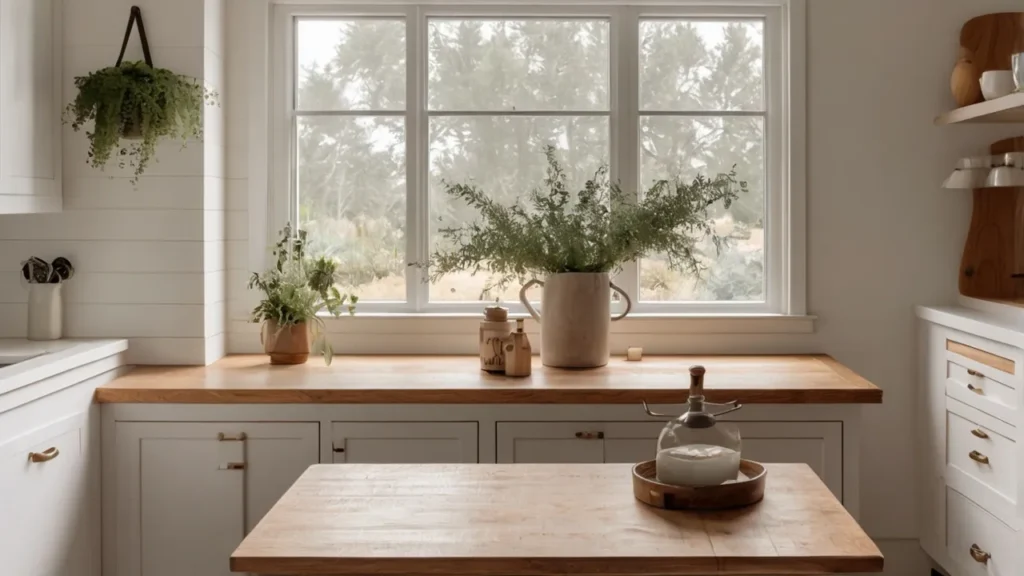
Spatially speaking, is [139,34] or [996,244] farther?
[996,244]

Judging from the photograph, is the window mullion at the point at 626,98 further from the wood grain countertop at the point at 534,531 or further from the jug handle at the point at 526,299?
the wood grain countertop at the point at 534,531

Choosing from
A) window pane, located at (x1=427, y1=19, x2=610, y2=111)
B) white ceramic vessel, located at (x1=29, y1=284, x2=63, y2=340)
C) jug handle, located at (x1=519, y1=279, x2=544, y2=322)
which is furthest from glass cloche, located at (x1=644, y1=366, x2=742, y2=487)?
white ceramic vessel, located at (x1=29, y1=284, x2=63, y2=340)

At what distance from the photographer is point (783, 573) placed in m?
1.76

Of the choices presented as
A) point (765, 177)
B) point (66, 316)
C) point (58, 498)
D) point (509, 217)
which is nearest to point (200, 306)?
point (66, 316)

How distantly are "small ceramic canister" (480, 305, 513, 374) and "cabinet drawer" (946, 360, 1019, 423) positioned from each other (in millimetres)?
1523

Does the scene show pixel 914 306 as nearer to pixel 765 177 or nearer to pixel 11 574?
pixel 765 177

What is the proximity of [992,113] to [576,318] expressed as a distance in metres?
1.56

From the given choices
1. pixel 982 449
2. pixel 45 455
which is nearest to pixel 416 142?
pixel 45 455

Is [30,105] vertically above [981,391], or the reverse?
[30,105]

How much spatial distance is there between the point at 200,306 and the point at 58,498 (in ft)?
2.90

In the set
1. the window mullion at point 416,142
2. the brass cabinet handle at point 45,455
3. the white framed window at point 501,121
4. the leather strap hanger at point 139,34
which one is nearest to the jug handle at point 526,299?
the white framed window at point 501,121

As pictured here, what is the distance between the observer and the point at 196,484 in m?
3.44

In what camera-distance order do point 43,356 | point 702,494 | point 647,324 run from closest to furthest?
point 702,494 < point 43,356 < point 647,324

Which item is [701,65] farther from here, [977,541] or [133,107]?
[133,107]
